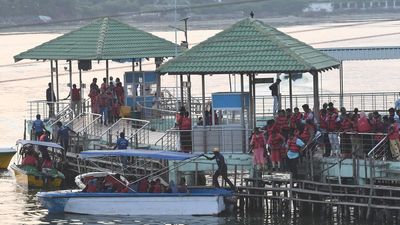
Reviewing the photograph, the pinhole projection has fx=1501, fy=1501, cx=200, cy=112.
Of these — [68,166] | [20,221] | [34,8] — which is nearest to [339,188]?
[20,221]

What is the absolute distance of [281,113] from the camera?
135 feet

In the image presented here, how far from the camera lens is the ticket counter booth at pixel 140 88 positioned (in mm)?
53625

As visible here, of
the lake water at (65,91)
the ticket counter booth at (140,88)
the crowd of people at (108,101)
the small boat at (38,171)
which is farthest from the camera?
the ticket counter booth at (140,88)

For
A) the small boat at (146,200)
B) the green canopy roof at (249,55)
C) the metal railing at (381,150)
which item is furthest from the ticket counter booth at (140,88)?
the metal railing at (381,150)

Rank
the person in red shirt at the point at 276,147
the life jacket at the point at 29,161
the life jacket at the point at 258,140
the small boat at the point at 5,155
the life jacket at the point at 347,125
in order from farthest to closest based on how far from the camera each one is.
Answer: the small boat at the point at 5,155 < the life jacket at the point at 29,161 < the life jacket at the point at 258,140 < the person in red shirt at the point at 276,147 < the life jacket at the point at 347,125

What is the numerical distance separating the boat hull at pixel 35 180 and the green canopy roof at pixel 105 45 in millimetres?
5050

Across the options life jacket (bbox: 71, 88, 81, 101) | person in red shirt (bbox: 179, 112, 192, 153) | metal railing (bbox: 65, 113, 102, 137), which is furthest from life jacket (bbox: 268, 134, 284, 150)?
life jacket (bbox: 71, 88, 81, 101)

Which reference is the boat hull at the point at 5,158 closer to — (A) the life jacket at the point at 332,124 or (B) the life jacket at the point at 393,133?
(A) the life jacket at the point at 332,124

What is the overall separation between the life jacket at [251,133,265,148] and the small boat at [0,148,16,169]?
16.7 meters

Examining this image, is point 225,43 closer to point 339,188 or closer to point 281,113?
point 281,113

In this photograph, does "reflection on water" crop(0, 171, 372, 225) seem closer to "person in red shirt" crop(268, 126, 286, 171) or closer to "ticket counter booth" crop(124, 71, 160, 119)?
"person in red shirt" crop(268, 126, 286, 171)

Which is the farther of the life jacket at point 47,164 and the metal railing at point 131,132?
the life jacket at point 47,164

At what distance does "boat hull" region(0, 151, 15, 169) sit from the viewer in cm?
5531

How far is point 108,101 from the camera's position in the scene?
51.7 metres
